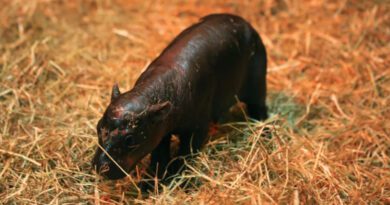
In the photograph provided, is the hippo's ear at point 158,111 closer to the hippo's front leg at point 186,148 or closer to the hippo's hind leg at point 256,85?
the hippo's front leg at point 186,148

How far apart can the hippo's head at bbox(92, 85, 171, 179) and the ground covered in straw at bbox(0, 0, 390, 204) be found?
259 millimetres

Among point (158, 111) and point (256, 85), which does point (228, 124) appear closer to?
point (256, 85)

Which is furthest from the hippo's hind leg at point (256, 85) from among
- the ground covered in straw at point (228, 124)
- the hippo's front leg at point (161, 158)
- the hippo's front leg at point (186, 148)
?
the hippo's front leg at point (161, 158)

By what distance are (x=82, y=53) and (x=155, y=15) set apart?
1303 mm

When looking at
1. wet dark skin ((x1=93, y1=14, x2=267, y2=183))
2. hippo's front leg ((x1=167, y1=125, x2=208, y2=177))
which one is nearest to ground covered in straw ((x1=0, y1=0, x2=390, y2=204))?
hippo's front leg ((x1=167, y1=125, x2=208, y2=177))

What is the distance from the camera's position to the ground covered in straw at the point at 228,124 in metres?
3.86

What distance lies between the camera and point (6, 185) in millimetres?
3939

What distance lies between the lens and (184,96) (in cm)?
390

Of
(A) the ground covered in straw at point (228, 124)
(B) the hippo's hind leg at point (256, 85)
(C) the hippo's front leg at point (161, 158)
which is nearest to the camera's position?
(A) the ground covered in straw at point (228, 124)

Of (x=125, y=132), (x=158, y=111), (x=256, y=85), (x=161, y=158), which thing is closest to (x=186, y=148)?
(x=161, y=158)

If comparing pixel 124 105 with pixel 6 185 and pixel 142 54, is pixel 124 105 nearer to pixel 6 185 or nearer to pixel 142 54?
pixel 6 185

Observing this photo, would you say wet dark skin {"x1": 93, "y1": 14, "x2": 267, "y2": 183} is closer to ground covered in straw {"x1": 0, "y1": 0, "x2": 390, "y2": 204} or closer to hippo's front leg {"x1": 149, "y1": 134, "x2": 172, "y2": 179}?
hippo's front leg {"x1": 149, "y1": 134, "x2": 172, "y2": 179}

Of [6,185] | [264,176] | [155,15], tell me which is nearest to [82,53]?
[155,15]

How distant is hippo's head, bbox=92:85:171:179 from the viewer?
3.51 metres
